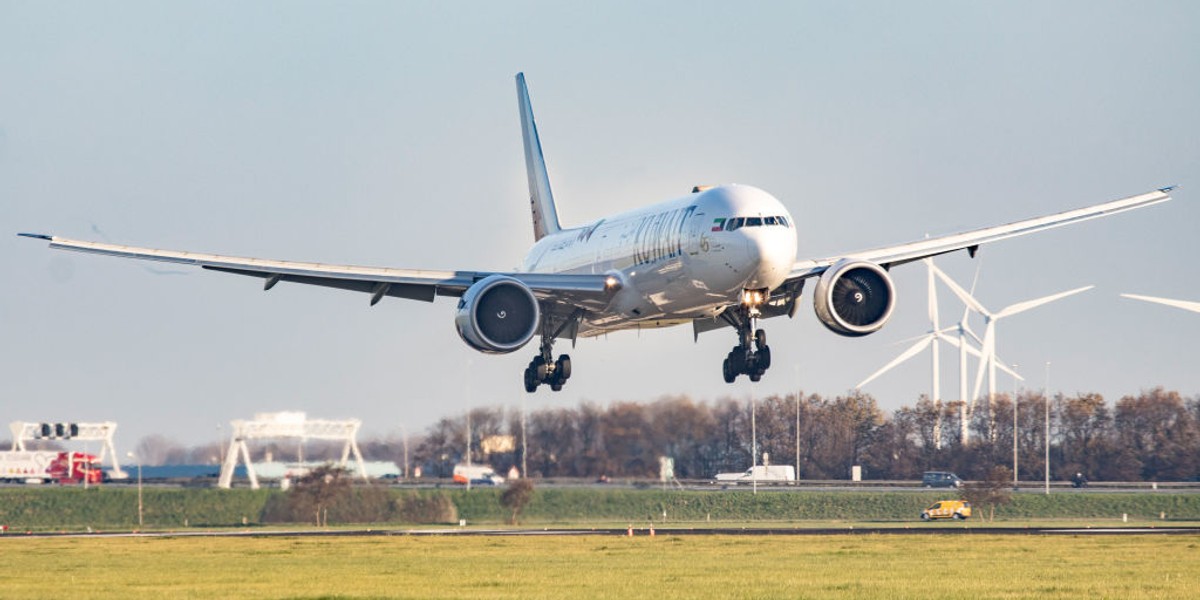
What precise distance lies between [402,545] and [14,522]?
58.3 m

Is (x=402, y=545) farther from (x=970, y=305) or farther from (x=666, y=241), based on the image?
(x=970, y=305)

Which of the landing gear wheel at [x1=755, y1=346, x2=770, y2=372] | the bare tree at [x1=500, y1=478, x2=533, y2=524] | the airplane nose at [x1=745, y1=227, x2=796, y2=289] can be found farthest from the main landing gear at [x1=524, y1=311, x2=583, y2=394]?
the bare tree at [x1=500, y1=478, x2=533, y2=524]

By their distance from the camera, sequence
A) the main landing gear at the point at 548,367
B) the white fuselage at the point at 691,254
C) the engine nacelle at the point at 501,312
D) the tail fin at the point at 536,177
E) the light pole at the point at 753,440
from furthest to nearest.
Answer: the light pole at the point at 753,440
the tail fin at the point at 536,177
the main landing gear at the point at 548,367
the engine nacelle at the point at 501,312
the white fuselage at the point at 691,254

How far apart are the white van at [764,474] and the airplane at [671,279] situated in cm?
7396

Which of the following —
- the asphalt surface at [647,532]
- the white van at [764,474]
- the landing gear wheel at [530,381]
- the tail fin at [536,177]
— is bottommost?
the asphalt surface at [647,532]

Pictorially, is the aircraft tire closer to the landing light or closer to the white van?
the landing light

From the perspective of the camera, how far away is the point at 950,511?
13475 cm

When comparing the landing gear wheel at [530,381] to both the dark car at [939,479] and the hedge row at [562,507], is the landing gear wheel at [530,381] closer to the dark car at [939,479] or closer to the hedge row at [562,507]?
the hedge row at [562,507]

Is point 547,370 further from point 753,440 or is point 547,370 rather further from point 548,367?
point 753,440

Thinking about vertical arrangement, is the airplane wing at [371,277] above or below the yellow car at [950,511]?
above

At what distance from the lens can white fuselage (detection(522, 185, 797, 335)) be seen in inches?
2154

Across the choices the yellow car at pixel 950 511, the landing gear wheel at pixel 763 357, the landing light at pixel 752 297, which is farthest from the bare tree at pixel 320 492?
the landing light at pixel 752 297

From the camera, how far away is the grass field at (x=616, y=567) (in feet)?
225

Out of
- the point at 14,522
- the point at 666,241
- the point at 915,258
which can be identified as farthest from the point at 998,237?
the point at 14,522
